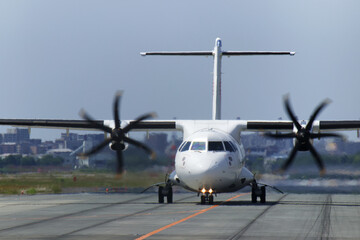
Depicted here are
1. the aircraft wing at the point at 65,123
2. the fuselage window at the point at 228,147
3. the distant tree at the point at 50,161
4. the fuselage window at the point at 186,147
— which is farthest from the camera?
the distant tree at the point at 50,161

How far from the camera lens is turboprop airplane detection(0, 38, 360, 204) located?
26.1 m

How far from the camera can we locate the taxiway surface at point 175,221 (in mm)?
16766

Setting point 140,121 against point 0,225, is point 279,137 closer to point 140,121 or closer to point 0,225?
point 140,121

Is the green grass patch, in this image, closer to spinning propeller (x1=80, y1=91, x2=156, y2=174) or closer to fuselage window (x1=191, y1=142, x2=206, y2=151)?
spinning propeller (x1=80, y1=91, x2=156, y2=174)

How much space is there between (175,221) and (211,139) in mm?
7095

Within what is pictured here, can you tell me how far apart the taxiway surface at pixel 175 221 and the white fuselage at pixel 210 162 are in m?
1.01

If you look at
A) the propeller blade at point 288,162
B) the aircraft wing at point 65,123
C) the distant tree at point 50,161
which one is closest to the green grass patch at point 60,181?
the distant tree at point 50,161

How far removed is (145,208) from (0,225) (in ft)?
25.3

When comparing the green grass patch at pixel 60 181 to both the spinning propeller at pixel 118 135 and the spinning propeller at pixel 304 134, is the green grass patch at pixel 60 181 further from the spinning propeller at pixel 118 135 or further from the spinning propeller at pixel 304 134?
the spinning propeller at pixel 304 134

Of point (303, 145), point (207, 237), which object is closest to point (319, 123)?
point (303, 145)

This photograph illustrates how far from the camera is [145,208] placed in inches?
1037

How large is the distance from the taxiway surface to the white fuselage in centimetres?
101

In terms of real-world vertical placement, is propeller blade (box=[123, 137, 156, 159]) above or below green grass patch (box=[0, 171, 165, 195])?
above

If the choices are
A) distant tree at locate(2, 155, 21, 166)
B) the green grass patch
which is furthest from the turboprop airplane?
distant tree at locate(2, 155, 21, 166)
